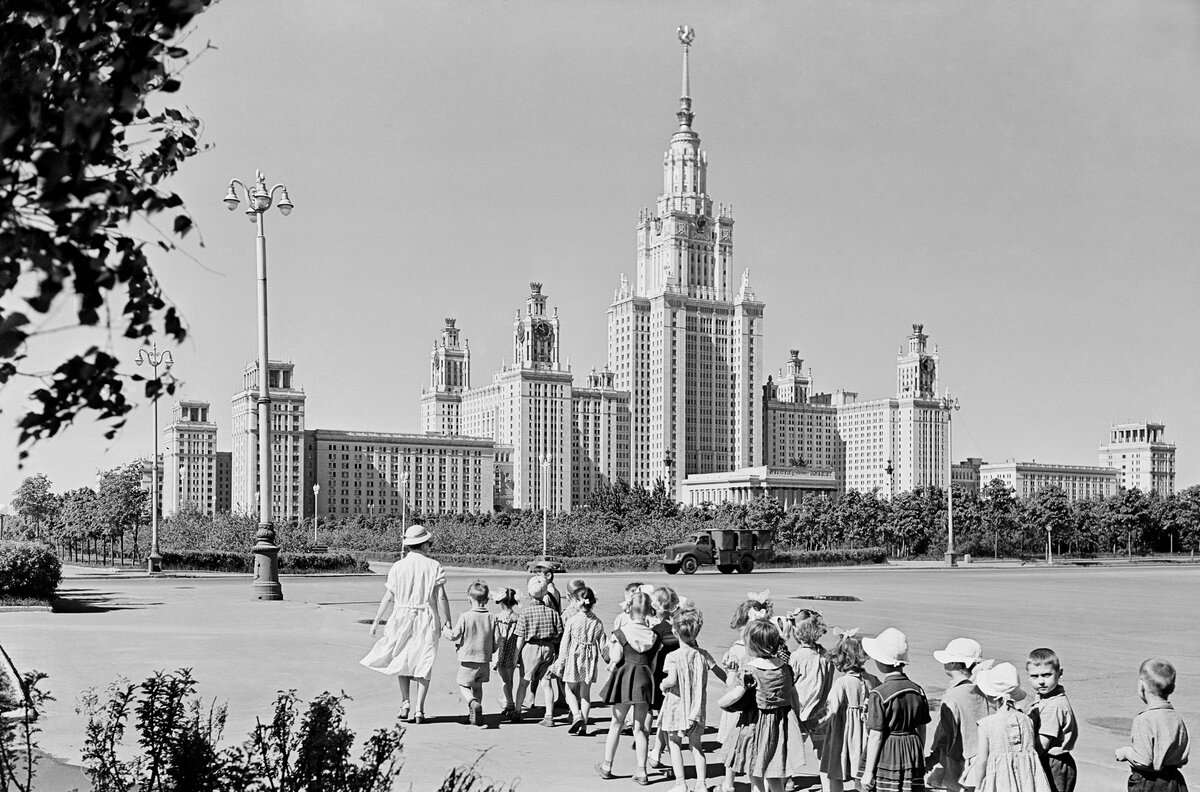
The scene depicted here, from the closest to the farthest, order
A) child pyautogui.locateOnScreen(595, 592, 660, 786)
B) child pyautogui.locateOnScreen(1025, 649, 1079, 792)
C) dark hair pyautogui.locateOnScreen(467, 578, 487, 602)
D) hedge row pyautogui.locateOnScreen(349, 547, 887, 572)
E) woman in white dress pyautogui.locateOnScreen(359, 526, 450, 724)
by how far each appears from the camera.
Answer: child pyautogui.locateOnScreen(1025, 649, 1079, 792) < child pyautogui.locateOnScreen(595, 592, 660, 786) < dark hair pyautogui.locateOnScreen(467, 578, 487, 602) < woman in white dress pyautogui.locateOnScreen(359, 526, 450, 724) < hedge row pyautogui.locateOnScreen(349, 547, 887, 572)

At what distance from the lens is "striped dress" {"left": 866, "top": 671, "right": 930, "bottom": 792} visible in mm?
7566

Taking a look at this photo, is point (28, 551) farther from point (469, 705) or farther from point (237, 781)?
point (237, 781)

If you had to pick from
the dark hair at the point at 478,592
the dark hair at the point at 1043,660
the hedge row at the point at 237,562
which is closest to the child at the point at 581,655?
the dark hair at the point at 478,592

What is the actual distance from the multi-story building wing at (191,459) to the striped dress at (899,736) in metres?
164

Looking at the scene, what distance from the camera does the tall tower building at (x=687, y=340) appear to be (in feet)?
559

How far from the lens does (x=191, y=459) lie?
6535 inches

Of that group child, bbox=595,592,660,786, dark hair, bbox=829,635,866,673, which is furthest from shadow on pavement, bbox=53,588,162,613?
dark hair, bbox=829,635,866,673

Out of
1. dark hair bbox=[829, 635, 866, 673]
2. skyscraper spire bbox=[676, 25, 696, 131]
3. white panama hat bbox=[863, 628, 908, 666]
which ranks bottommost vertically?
dark hair bbox=[829, 635, 866, 673]

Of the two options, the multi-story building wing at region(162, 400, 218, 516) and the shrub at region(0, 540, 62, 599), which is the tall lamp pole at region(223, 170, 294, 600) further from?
the multi-story building wing at region(162, 400, 218, 516)

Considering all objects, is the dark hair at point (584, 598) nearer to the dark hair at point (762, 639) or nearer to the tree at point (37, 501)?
the dark hair at point (762, 639)

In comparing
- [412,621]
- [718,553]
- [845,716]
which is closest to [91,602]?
→ [412,621]

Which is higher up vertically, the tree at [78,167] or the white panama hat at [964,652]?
the tree at [78,167]

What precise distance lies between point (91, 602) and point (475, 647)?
724 inches

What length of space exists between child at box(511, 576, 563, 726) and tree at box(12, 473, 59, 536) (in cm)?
8048
